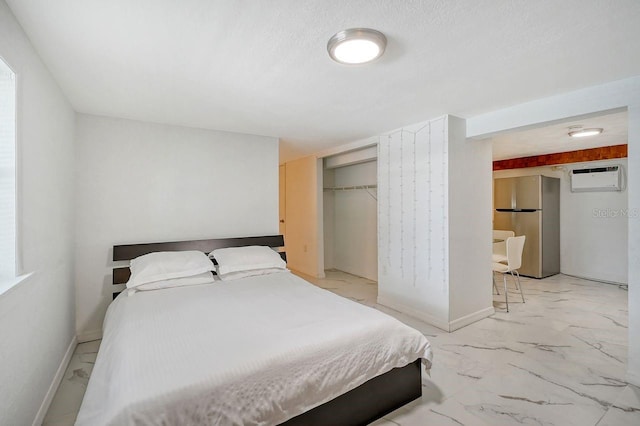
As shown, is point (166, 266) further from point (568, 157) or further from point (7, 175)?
point (568, 157)

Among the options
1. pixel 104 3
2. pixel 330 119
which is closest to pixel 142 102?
pixel 104 3

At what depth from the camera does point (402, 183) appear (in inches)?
141

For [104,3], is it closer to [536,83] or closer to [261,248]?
[261,248]

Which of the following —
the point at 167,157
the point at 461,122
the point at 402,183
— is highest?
the point at 461,122

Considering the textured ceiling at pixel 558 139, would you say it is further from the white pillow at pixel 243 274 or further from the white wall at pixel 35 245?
the white wall at pixel 35 245

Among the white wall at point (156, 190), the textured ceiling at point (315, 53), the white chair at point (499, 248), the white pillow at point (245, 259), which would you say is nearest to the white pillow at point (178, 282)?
the white pillow at point (245, 259)

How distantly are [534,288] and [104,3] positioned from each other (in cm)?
584

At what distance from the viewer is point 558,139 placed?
4.16m

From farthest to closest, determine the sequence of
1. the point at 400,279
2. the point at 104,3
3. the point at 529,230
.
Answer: the point at 529,230, the point at 400,279, the point at 104,3

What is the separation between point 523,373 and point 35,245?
3529 mm

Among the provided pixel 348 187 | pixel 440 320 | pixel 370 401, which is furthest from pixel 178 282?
pixel 348 187

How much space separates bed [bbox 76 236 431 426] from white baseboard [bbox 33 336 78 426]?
21.1 inches

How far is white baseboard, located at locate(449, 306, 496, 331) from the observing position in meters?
3.10

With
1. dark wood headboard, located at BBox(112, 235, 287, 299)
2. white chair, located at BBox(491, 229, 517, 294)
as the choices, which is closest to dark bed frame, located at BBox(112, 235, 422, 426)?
dark wood headboard, located at BBox(112, 235, 287, 299)
